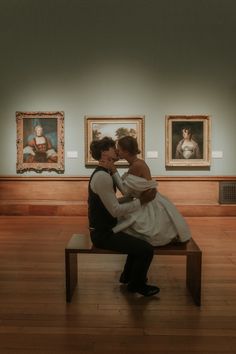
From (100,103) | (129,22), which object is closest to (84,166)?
(100,103)

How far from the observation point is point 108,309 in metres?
4.09

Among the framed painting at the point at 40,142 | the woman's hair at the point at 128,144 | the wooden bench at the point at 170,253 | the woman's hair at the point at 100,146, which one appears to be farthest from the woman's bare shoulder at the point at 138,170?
the framed painting at the point at 40,142

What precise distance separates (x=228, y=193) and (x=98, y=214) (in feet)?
20.8

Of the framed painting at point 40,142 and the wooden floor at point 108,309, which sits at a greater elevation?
the framed painting at point 40,142

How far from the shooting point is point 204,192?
995 cm

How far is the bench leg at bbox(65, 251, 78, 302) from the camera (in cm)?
427

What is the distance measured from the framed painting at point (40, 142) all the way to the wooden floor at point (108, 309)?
3740mm

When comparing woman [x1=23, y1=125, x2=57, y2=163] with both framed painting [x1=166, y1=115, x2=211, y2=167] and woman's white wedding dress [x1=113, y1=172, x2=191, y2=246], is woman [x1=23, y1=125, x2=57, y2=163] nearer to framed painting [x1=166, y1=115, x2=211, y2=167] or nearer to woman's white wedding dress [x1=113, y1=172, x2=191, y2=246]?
framed painting [x1=166, y1=115, x2=211, y2=167]

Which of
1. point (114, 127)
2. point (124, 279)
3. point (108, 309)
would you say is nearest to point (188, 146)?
point (114, 127)

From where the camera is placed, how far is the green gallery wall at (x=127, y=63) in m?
9.73

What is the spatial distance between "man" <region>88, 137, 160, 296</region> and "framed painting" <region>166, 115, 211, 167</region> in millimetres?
5765

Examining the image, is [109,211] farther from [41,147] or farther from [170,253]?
[41,147]

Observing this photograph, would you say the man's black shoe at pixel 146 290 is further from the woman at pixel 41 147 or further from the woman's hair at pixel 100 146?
the woman at pixel 41 147

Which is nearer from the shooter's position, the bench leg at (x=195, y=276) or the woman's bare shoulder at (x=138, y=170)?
the bench leg at (x=195, y=276)
